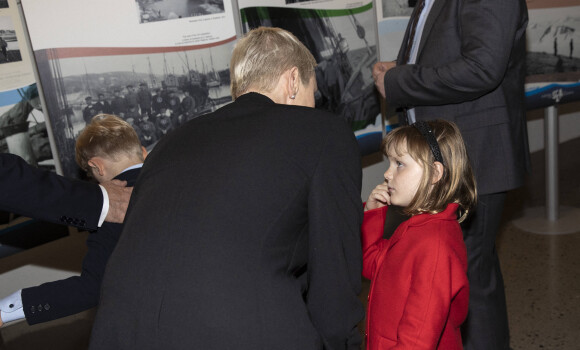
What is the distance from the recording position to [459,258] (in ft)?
4.98

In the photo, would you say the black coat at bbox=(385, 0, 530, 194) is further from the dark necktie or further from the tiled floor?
the tiled floor

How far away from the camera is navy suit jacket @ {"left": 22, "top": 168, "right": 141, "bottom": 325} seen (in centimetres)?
152

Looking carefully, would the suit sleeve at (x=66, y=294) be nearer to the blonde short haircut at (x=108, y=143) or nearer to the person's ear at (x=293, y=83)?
the blonde short haircut at (x=108, y=143)

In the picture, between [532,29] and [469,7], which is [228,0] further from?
[532,29]

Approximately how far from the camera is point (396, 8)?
3363 millimetres

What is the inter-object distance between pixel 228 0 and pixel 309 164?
164cm

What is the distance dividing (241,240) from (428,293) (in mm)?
582

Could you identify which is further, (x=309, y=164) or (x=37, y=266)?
(x=37, y=266)

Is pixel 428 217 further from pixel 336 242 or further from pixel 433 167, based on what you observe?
pixel 336 242

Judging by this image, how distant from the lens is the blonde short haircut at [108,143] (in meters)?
1.78

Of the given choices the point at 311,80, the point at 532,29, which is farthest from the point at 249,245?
the point at 532,29

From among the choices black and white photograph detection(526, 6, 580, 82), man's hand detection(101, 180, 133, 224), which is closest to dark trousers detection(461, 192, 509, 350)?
man's hand detection(101, 180, 133, 224)

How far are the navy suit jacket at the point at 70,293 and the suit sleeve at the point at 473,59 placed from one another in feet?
3.77

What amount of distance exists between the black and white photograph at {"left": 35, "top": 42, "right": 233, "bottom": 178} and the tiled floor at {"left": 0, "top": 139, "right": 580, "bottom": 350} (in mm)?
1349
